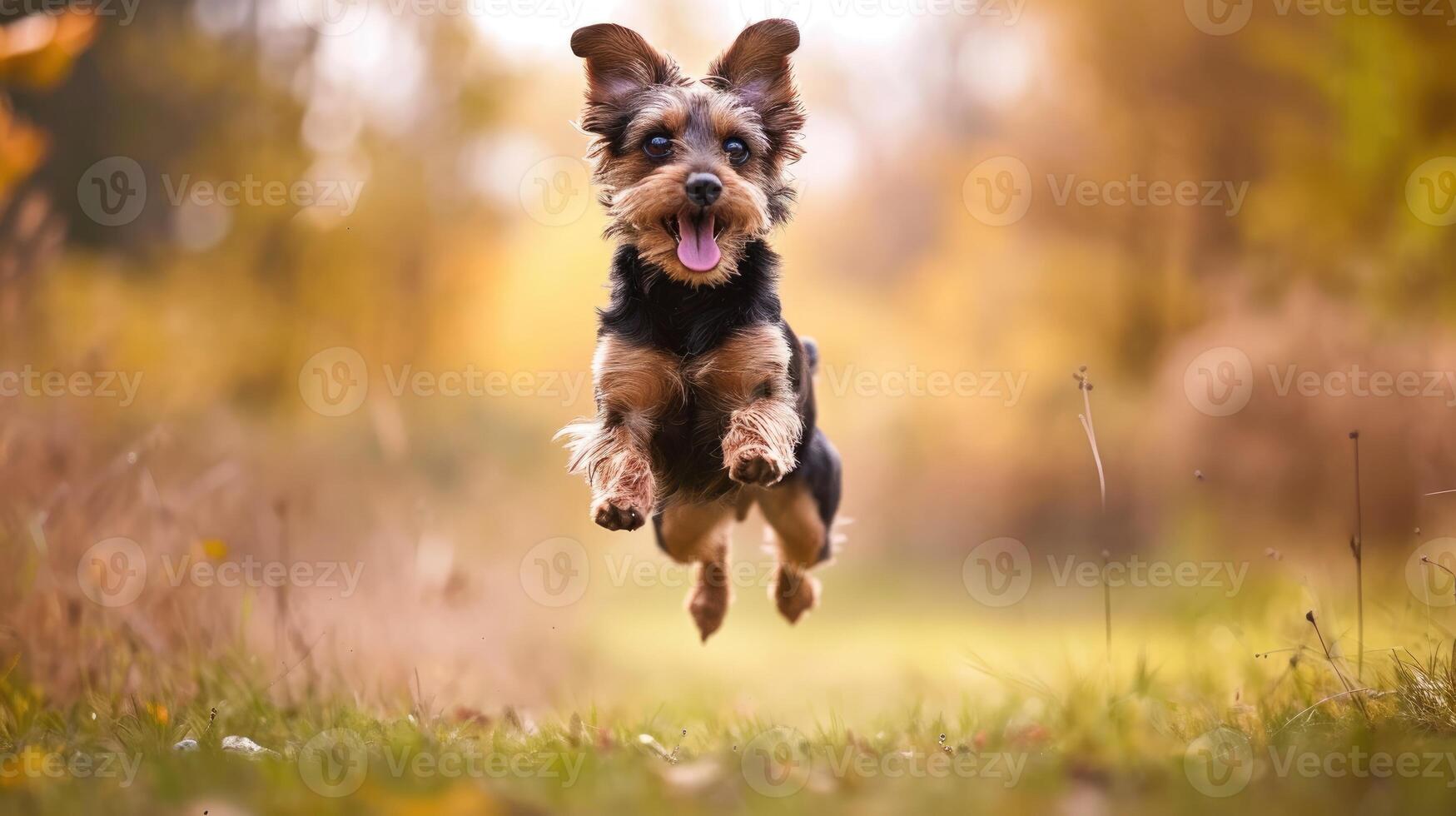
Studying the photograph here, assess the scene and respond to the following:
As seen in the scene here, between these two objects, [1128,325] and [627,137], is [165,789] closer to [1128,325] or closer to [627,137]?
[627,137]

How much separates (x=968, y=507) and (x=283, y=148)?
9.21m

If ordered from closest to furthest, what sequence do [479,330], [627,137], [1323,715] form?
[1323,715]
[627,137]
[479,330]

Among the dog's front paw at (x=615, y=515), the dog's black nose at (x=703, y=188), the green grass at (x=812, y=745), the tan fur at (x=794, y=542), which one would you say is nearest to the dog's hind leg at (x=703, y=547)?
the tan fur at (x=794, y=542)

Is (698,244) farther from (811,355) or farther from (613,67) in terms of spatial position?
(811,355)

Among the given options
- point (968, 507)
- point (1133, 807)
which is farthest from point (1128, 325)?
point (1133, 807)

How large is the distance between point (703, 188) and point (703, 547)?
188 cm

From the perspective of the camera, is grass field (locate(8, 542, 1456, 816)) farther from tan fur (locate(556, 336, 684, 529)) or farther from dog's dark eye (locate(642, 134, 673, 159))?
dog's dark eye (locate(642, 134, 673, 159))

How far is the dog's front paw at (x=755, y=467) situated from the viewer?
11.9 feet

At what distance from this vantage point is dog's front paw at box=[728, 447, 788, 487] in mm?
3625

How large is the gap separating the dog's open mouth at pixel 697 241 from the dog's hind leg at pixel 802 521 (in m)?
1.44

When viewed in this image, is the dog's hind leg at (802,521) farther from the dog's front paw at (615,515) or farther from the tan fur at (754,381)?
the dog's front paw at (615,515)

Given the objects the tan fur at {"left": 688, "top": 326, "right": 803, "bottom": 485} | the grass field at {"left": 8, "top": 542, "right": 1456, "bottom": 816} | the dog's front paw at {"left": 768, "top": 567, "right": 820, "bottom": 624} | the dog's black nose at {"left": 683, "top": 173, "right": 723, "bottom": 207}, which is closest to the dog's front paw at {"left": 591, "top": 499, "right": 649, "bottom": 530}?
the tan fur at {"left": 688, "top": 326, "right": 803, "bottom": 485}

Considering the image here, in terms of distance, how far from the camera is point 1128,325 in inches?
523

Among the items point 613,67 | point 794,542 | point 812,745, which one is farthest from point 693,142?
point 812,745
